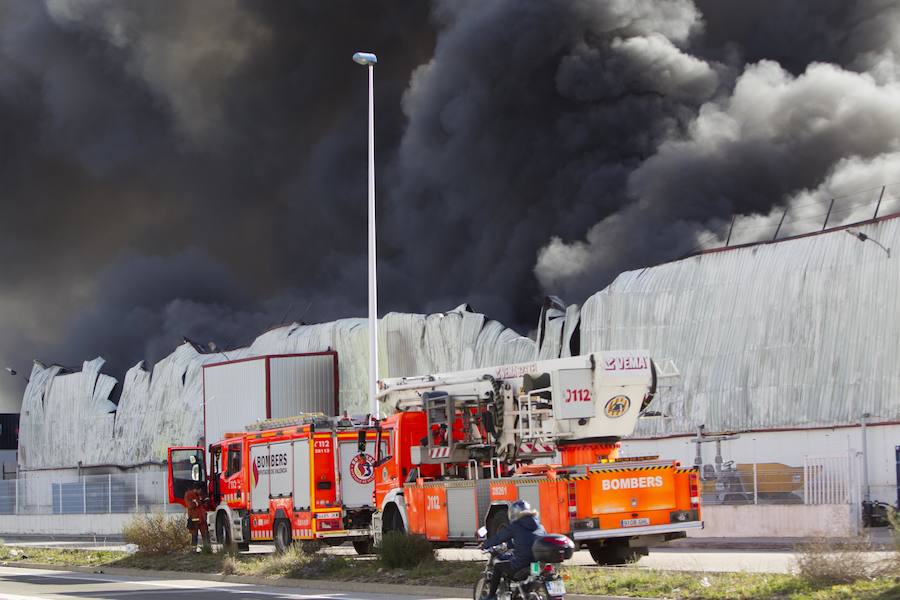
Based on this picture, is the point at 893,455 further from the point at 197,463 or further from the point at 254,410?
the point at 254,410

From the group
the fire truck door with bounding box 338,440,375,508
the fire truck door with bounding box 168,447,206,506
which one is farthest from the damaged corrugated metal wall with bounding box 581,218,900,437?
the fire truck door with bounding box 168,447,206,506

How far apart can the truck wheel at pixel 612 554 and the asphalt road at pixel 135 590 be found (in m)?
3.84

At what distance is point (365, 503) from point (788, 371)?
15.8m

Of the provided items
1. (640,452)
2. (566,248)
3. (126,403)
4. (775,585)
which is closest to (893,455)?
(640,452)

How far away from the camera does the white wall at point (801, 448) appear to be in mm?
31828

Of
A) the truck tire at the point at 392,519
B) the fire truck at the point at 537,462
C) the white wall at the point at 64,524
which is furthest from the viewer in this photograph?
the white wall at the point at 64,524

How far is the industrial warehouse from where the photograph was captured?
28.7 m

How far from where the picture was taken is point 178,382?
204ft

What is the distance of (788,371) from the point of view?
1387 inches

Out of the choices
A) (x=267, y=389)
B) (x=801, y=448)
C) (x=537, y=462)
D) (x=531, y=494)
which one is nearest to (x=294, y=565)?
(x=531, y=494)

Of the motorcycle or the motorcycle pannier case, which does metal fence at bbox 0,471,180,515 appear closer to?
the motorcycle

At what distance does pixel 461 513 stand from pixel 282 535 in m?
6.49

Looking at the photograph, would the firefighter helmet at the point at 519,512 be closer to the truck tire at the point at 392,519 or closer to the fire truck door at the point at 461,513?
the fire truck door at the point at 461,513

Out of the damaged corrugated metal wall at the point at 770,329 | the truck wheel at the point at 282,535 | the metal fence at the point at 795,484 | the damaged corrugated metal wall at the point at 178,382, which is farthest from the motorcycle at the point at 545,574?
the damaged corrugated metal wall at the point at 178,382
